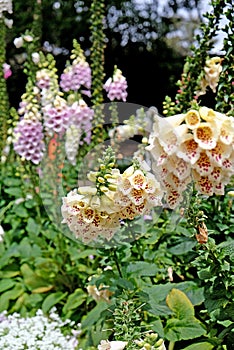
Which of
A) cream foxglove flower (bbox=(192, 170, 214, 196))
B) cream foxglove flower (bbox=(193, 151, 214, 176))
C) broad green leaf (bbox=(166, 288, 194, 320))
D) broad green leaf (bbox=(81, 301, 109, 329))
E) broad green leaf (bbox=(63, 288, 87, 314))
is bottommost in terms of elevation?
broad green leaf (bbox=(63, 288, 87, 314))

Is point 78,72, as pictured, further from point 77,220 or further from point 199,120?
point 199,120

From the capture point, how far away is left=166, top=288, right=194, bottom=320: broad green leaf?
6.64ft

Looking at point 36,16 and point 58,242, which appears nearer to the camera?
point 58,242

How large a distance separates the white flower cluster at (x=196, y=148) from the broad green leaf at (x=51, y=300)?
1719 mm

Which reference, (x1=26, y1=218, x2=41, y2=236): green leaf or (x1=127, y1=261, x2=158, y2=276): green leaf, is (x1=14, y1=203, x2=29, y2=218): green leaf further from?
(x1=127, y1=261, x2=158, y2=276): green leaf

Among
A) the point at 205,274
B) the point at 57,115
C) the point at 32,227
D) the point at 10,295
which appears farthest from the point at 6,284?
the point at 205,274

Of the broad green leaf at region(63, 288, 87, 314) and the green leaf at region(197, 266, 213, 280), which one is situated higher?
the green leaf at region(197, 266, 213, 280)

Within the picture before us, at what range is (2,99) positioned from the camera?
400cm

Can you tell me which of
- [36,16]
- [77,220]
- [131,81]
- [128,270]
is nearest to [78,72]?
[36,16]

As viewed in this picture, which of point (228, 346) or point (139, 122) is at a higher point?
point (139, 122)

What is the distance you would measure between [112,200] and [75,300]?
1.49 meters

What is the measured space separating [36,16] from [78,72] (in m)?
1.31

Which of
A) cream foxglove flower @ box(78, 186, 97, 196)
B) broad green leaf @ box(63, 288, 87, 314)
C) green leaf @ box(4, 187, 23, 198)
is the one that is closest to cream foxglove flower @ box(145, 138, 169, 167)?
cream foxglove flower @ box(78, 186, 97, 196)

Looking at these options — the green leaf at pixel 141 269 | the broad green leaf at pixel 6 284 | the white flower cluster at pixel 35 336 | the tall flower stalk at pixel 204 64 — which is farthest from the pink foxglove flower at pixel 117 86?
the green leaf at pixel 141 269
